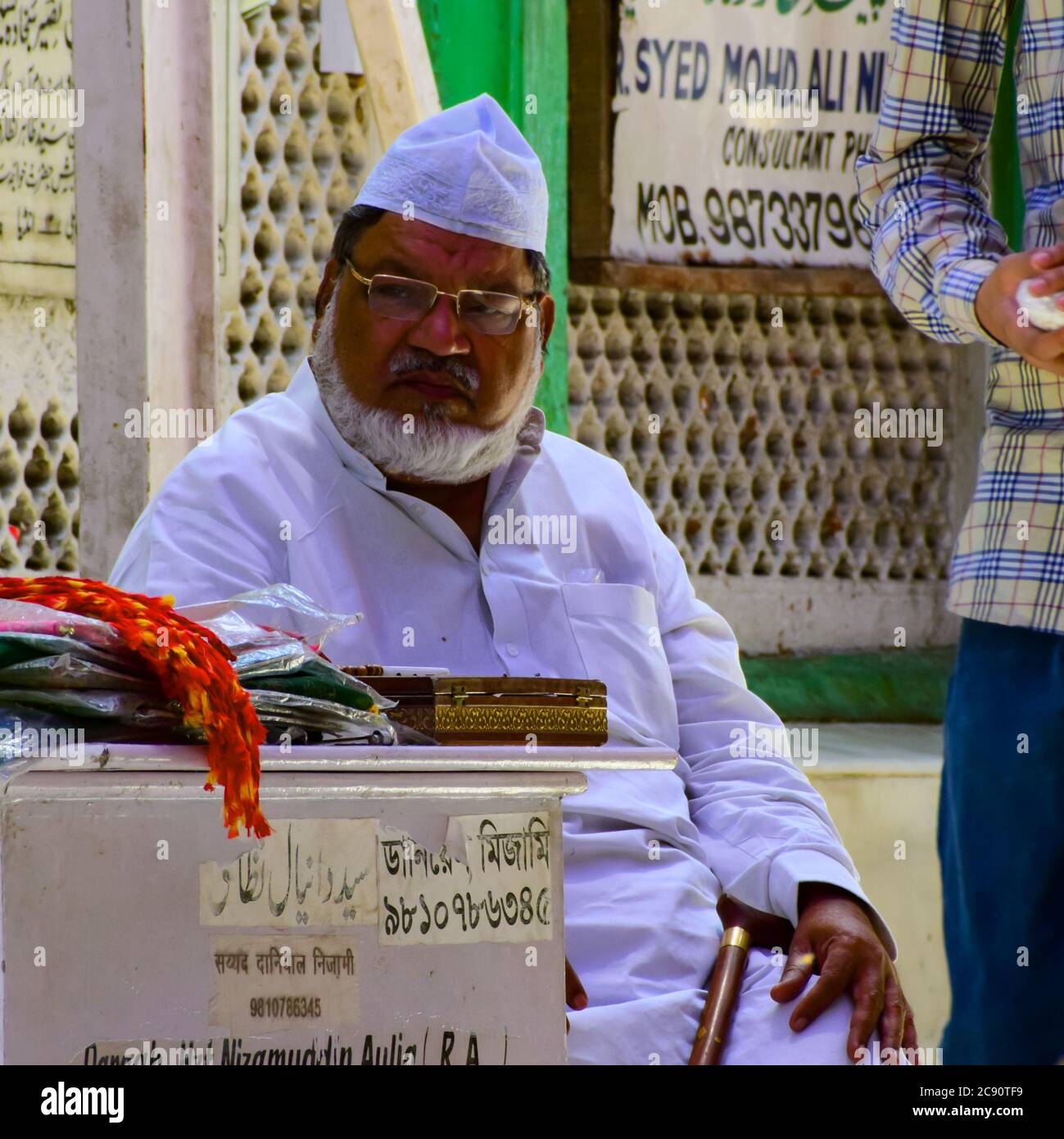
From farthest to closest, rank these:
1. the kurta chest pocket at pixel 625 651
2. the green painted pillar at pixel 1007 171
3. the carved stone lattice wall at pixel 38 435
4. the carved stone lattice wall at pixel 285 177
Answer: the green painted pillar at pixel 1007 171
the carved stone lattice wall at pixel 285 177
the carved stone lattice wall at pixel 38 435
the kurta chest pocket at pixel 625 651

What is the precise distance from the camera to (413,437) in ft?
8.41

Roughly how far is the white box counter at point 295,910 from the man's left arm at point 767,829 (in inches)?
28.7

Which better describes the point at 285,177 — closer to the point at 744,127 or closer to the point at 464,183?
the point at 744,127

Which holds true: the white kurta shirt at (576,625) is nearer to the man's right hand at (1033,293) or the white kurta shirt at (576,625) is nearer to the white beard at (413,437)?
the white beard at (413,437)

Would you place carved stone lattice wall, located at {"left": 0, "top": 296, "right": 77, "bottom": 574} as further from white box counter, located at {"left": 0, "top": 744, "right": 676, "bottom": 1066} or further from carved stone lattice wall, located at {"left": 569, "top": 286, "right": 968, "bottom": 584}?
white box counter, located at {"left": 0, "top": 744, "right": 676, "bottom": 1066}

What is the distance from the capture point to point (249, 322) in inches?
173

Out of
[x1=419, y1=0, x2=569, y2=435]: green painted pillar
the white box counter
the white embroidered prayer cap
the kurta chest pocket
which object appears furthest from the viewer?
[x1=419, y1=0, x2=569, y2=435]: green painted pillar

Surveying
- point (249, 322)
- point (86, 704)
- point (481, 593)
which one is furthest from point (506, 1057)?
point (249, 322)

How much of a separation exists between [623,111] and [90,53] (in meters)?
2.09

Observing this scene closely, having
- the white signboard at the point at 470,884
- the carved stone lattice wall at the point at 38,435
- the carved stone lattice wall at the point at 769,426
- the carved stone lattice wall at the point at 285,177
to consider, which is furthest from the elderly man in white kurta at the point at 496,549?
the carved stone lattice wall at the point at 769,426

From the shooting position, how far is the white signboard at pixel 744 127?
506 cm

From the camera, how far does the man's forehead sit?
2604mm

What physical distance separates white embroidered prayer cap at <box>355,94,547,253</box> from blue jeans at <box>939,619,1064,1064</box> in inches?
39.5

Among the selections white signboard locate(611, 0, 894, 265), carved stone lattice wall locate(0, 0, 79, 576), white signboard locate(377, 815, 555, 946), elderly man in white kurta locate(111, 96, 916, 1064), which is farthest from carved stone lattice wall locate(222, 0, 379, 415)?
white signboard locate(377, 815, 555, 946)
